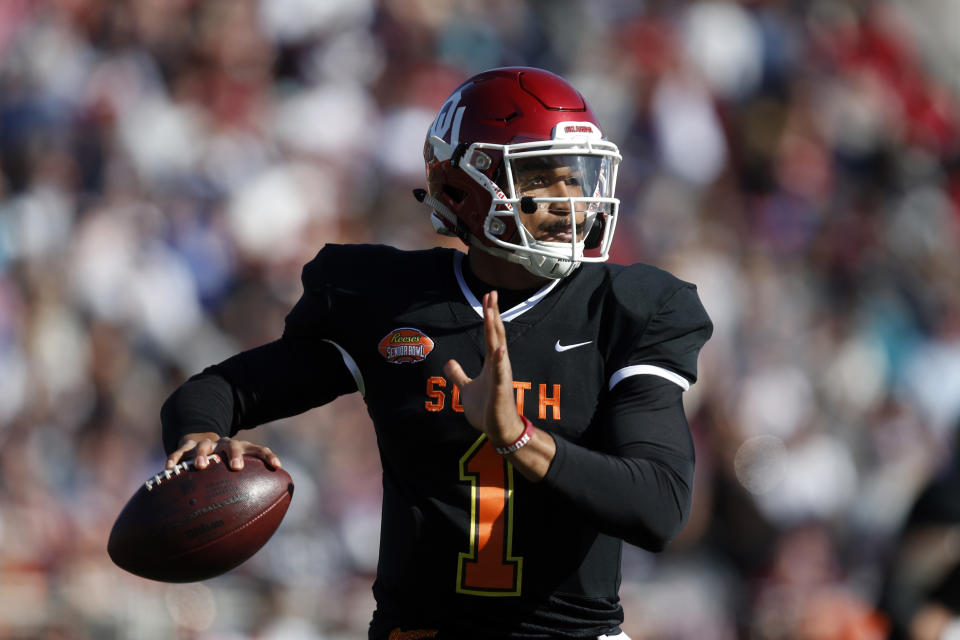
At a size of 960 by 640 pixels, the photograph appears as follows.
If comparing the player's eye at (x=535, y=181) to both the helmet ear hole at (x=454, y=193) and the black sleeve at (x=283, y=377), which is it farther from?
the black sleeve at (x=283, y=377)

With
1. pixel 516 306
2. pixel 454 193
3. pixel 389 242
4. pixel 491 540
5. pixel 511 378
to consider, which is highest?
pixel 389 242

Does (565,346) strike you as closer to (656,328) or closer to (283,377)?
(656,328)

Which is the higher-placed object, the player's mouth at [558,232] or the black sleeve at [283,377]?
the player's mouth at [558,232]

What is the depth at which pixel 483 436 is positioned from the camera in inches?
99.7

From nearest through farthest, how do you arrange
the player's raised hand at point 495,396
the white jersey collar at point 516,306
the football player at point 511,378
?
the player's raised hand at point 495,396, the football player at point 511,378, the white jersey collar at point 516,306

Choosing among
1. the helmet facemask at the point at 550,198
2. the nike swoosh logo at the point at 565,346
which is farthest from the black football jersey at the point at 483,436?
the helmet facemask at the point at 550,198

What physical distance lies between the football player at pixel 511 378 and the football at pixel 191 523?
5 centimetres

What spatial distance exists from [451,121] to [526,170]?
255 millimetres

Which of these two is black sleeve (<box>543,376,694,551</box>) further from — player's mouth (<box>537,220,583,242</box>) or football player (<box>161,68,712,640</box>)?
player's mouth (<box>537,220,583,242</box>)

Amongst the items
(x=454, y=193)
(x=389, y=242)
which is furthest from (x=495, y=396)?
(x=389, y=242)

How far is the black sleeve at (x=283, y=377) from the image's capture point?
2760 millimetres

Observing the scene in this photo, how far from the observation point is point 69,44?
675 centimetres

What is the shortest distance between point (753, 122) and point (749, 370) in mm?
2007

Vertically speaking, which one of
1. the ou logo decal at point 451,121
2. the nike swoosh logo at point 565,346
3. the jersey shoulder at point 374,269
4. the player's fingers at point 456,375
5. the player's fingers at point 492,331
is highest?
the ou logo decal at point 451,121
